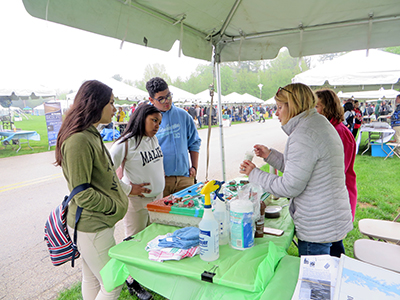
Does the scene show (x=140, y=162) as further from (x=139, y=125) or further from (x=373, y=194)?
(x=373, y=194)

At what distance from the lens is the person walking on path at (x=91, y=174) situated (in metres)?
1.40

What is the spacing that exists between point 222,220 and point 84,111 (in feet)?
3.27

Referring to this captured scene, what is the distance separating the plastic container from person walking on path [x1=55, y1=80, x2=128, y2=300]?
72 cm

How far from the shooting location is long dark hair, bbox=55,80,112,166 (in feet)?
4.76

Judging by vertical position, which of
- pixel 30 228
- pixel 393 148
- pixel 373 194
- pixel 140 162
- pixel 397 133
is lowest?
pixel 30 228

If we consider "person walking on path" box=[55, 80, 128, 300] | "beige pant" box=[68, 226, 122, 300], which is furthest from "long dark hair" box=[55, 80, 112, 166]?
"beige pant" box=[68, 226, 122, 300]

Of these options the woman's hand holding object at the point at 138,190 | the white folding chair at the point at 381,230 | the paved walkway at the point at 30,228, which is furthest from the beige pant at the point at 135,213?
the white folding chair at the point at 381,230

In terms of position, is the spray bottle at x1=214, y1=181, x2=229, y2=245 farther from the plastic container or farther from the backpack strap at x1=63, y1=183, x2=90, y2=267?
the backpack strap at x1=63, y1=183, x2=90, y2=267

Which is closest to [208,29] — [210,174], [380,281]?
[380,281]

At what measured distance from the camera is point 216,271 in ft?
3.79

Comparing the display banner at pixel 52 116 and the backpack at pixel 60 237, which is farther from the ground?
the display banner at pixel 52 116

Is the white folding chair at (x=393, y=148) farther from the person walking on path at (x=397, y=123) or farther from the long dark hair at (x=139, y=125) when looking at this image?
the long dark hair at (x=139, y=125)

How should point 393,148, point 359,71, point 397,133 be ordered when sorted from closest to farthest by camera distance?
1. point 359,71
2. point 393,148
3. point 397,133

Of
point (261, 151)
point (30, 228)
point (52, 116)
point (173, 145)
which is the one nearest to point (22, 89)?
point (52, 116)
